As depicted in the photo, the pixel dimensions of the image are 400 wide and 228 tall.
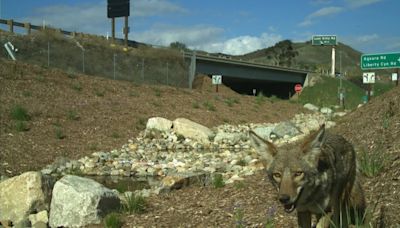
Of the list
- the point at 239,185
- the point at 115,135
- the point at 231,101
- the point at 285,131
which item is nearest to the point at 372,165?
the point at 239,185

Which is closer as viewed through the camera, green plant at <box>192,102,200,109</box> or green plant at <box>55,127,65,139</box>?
green plant at <box>55,127,65,139</box>

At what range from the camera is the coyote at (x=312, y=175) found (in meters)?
4.50

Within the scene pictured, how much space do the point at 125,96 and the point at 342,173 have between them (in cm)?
2818

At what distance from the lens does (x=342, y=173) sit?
5160mm

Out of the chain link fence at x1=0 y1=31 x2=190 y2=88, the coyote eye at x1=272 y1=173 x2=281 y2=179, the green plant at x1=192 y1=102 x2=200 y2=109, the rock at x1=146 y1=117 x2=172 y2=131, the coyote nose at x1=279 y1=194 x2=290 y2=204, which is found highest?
the chain link fence at x1=0 y1=31 x2=190 y2=88

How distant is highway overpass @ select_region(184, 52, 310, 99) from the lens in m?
57.8

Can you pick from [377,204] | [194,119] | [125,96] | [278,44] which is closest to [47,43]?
[125,96]

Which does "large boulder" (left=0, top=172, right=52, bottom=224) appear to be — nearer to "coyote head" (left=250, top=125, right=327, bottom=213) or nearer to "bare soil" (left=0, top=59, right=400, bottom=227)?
"bare soil" (left=0, top=59, right=400, bottom=227)

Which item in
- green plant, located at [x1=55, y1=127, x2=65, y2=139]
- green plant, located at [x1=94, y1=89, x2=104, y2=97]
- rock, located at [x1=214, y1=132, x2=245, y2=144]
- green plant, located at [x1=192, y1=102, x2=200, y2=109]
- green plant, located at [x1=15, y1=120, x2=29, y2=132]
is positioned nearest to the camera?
green plant, located at [x1=15, y1=120, x2=29, y2=132]

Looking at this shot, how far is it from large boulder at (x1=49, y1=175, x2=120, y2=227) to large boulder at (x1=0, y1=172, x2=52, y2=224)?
88cm

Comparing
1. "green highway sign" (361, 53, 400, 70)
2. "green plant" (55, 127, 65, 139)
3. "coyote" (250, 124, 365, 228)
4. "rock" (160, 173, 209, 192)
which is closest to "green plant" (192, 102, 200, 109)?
"green highway sign" (361, 53, 400, 70)

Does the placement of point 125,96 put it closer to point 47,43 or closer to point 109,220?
point 47,43

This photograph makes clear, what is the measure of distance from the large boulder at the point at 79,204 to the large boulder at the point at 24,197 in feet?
2.89

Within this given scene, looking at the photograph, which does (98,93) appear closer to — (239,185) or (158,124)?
(158,124)
